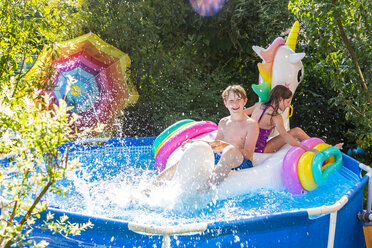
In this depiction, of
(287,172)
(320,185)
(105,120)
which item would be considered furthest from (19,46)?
(320,185)

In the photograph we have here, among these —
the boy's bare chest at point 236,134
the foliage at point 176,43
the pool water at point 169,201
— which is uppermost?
the foliage at point 176,43

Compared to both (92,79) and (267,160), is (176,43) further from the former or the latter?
(267,160)

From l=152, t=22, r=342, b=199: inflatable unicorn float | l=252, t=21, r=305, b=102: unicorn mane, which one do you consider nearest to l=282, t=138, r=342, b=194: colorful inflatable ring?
l=152, t=22, r=342, b=199: inflatable unicorn float

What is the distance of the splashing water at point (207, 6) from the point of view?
6.52 meters

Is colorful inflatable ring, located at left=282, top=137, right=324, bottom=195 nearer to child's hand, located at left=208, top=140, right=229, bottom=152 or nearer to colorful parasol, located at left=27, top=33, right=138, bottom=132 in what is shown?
child's hand, located at left=208, top=140, right=229, bottom=152

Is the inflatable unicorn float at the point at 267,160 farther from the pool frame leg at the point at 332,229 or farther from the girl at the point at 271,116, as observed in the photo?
the pool frame leg at the point at 332,229

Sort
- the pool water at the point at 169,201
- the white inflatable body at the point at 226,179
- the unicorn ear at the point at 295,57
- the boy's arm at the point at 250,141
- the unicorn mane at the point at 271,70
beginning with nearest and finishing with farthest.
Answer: the pool water at the point at 169,201 < the white inflatable body at the point at 226,179 < the boy's arm at the point at 250,141 < the unicorn ear at the point at 295,57 < the unicorn mane at the point at 271,70

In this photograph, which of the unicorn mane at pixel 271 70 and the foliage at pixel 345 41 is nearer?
the foliage at pixel 345 41

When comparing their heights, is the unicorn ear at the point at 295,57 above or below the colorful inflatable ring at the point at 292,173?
above

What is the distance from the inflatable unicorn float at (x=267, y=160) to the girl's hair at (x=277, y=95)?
0.16 m

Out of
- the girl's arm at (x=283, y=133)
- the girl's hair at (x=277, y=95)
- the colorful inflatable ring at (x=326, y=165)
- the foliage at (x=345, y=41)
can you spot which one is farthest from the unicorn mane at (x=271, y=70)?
the colorful inflatable ring at (x=326, y=165)

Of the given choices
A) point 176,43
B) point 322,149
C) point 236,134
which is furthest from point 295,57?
point 176,43

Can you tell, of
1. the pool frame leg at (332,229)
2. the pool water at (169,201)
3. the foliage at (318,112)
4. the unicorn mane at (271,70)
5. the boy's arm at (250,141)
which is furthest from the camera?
the foliage at (318,112)

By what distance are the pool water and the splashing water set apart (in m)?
3.28
